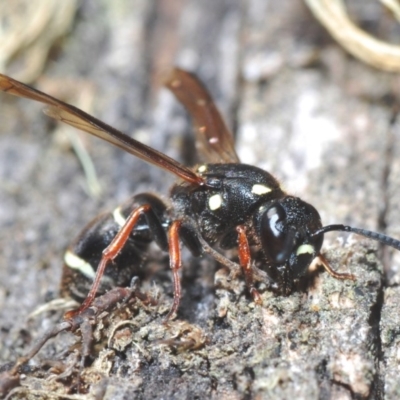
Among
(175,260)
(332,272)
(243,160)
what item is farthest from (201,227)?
(243,160)

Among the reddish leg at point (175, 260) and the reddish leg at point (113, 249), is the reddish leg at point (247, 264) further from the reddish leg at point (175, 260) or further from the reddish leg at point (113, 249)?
the reddish leg at point (113, 249)

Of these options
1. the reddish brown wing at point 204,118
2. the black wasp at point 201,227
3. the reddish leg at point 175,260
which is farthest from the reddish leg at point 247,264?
the reddish brown wing at point 204,118

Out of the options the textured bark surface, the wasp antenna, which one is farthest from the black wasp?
the textured bark surface

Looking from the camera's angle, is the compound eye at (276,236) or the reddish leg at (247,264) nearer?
the compound eye at (276,236)

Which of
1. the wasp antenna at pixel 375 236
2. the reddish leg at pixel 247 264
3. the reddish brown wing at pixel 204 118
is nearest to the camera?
the wasp antenna at pixel 375 236

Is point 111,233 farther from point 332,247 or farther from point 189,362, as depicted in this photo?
point 332,247

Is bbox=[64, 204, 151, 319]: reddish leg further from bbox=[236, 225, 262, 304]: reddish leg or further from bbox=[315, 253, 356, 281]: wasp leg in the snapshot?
bbox=[315, 253, 356, 281]: wasp leg

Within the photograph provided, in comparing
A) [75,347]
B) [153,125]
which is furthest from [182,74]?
[75,347]
